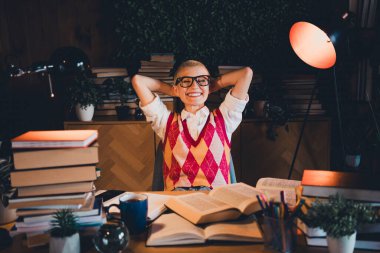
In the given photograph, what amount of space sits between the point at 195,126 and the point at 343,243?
1096 mm

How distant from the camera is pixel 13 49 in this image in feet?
10.6

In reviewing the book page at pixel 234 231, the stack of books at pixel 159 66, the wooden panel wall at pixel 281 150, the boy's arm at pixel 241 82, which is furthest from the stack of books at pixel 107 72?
the book page at pixel 234 231

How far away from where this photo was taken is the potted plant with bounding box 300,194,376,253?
966 mm

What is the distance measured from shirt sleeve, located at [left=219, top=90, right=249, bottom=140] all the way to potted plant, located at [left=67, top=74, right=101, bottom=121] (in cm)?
134

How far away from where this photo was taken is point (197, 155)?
1.90m

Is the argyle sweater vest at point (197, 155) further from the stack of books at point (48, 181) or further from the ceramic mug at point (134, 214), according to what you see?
the stack of books at point (48, 181)

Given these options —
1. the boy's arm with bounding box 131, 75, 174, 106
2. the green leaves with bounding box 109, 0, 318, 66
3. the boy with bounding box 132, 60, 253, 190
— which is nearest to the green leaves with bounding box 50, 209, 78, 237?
the boy with bounding box 132, 60, 253, 190

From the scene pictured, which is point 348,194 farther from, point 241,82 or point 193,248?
point 241,82

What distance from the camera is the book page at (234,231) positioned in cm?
112

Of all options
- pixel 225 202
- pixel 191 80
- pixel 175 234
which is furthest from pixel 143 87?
pixel 175 234

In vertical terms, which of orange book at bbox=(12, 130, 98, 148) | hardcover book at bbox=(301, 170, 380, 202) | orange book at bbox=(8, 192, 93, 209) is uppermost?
orange book at bbox=(12, 130, 98, 148)

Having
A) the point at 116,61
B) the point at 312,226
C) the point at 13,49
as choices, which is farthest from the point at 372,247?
the point at 13,49

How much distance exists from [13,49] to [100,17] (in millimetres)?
834

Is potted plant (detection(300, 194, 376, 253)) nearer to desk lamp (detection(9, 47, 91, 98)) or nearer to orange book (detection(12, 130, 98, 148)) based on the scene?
orange book (detection(12, 130, 98, 148))
